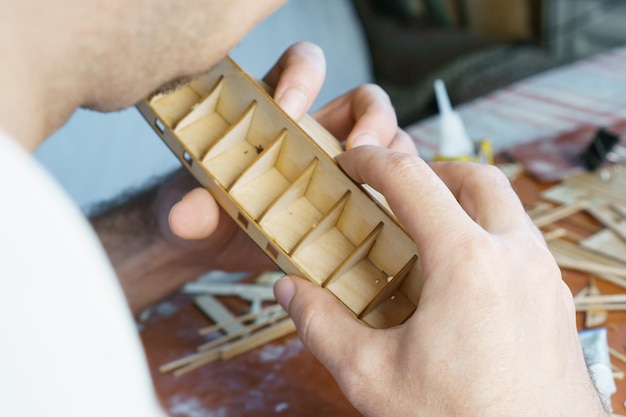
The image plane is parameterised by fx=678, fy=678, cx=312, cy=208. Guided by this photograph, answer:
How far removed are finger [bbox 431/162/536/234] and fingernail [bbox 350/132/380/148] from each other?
23 cm

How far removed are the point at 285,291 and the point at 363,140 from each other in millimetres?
402

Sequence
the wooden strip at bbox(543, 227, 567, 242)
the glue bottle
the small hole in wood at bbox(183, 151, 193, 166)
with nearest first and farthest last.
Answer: the small hole in wood at bbox(183, 151, 193, 166)
the wooden strip at bbox(543, 227, 567, 242)
the glue bottle

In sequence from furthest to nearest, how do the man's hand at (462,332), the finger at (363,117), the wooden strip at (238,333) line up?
the wooden strip at (238,333) < the finger at (363,117) < the man's hand at (462,332)

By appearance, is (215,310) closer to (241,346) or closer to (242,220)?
(241,346)

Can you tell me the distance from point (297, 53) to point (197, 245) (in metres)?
0.57

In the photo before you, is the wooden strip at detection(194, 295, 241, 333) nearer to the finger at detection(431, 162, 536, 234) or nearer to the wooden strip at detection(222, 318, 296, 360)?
the wooden strip at detection(222, 318, 296, 360)

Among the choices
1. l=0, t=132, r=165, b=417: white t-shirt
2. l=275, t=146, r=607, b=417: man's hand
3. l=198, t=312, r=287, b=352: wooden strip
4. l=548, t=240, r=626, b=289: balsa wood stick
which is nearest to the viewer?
l=0, t=132, r=165, b=417: white t-shirt

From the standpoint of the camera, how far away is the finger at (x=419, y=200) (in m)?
0.93

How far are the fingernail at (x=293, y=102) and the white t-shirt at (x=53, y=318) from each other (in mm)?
770

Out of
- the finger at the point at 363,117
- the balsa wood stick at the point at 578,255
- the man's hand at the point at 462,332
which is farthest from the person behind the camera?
the balsa wood stick at the point at 578,255

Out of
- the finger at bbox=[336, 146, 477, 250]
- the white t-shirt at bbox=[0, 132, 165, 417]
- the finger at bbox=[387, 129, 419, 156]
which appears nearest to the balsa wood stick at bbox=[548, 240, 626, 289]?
the finger at bbox=[387, 129, 419, 156]

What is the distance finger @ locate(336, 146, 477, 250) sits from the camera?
0.93 metres

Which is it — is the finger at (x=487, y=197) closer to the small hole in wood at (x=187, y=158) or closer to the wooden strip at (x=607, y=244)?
the small hole in wood at (x=187, y=158)

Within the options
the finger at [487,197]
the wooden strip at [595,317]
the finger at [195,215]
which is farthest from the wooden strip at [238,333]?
the wooden strip at [595,317]
